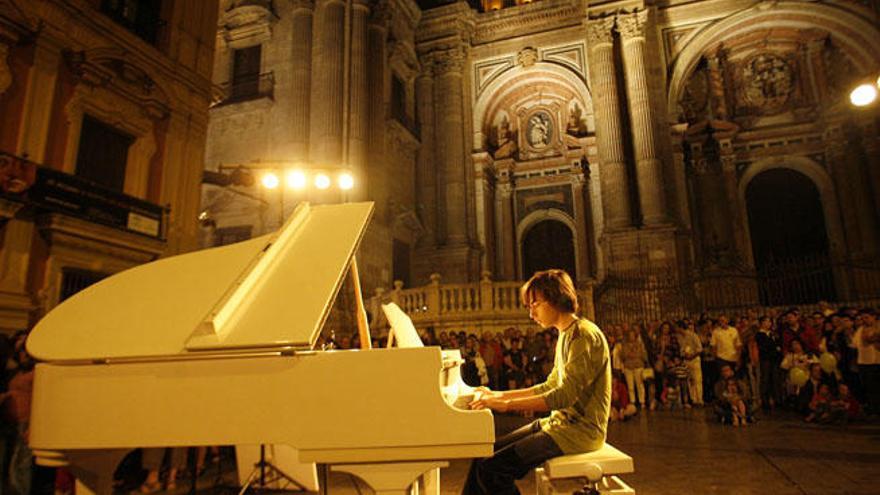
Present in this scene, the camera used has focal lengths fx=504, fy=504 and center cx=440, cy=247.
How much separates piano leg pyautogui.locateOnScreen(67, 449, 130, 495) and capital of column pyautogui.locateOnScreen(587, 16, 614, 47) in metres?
17.8

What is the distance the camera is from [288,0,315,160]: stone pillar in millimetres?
14398

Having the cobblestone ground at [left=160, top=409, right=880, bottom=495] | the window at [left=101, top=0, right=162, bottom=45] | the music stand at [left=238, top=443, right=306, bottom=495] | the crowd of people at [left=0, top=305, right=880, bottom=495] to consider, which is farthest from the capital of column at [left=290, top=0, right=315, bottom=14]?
the music stand at [left=238, top=443, right=306, bottom=495]

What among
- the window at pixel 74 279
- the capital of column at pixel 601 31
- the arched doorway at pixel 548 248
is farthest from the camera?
the arched doorway at pixel 548 248

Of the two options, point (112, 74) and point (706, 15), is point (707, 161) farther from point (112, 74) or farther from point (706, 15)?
point (112, 74)

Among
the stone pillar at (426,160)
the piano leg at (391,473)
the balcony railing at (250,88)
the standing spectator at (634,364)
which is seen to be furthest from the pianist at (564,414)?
the stone pillar at (426,160)

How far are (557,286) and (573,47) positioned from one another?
730 inches

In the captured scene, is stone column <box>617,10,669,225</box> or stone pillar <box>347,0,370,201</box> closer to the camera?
stone pillar <box>347,0,370,201</box>

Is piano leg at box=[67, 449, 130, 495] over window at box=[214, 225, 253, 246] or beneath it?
beneath

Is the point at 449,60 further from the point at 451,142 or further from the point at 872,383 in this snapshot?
the point at 872,383

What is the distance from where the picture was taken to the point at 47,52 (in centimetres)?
748

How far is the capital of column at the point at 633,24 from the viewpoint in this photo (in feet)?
54.6

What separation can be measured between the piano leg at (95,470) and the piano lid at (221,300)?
0.50 meters

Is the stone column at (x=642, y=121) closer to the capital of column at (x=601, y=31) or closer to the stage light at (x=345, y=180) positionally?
the capital of column at (x=601, y=31)

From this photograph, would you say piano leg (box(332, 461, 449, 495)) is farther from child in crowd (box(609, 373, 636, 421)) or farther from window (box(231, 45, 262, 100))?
window (box(231, 45, 262, 100))
